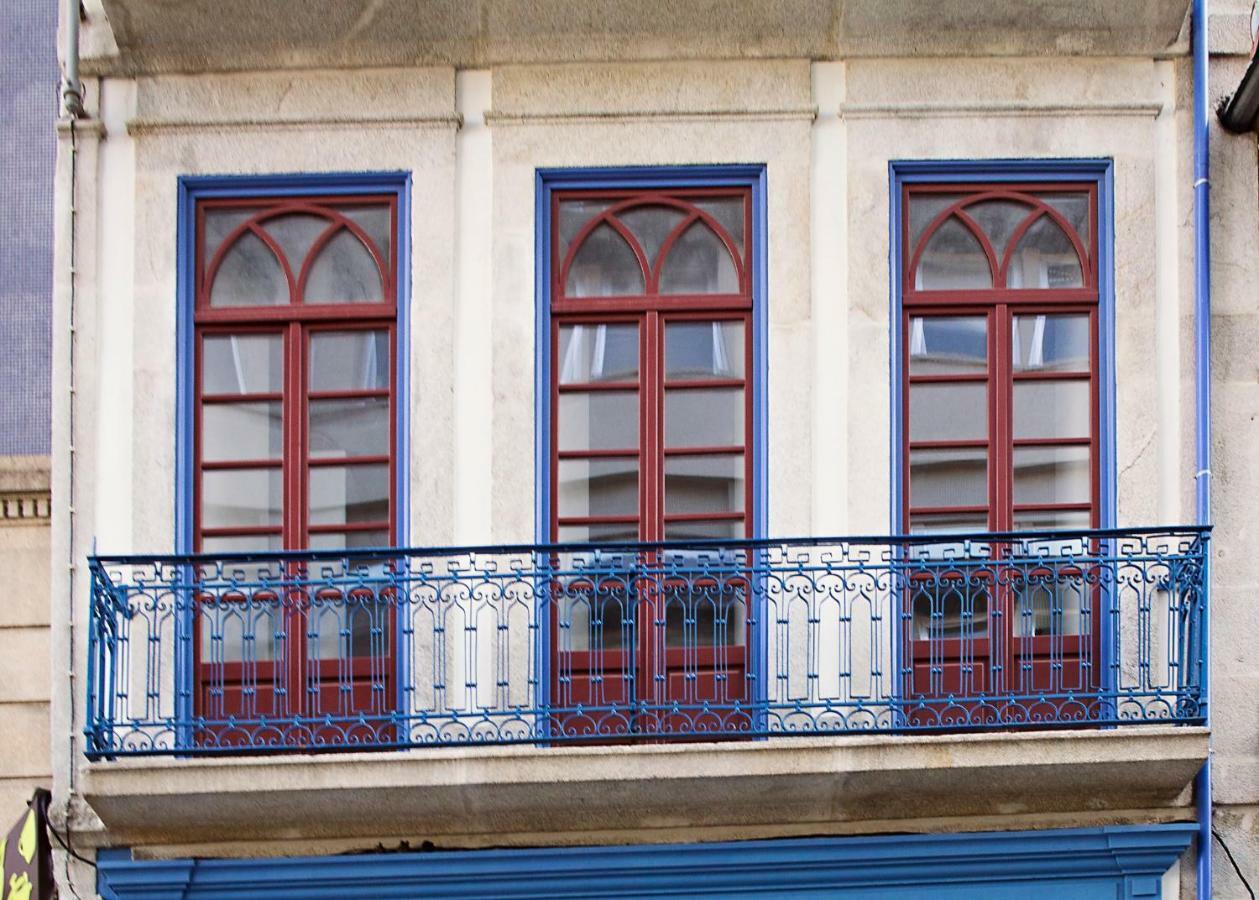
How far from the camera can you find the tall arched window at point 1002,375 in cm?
903

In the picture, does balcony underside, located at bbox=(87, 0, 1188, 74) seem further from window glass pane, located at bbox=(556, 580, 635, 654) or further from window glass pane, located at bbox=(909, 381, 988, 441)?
window glass pane, located at bbox=(556, 580, 635, 654)

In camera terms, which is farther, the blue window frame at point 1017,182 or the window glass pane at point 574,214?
the window glass pane at point 574,214

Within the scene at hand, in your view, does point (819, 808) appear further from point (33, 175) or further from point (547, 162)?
point (33, 175)

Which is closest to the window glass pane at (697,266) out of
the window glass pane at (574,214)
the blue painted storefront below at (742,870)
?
the window glass pane at (574,214)

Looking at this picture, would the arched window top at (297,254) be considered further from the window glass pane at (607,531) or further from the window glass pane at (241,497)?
the window glass pane at (607,531)

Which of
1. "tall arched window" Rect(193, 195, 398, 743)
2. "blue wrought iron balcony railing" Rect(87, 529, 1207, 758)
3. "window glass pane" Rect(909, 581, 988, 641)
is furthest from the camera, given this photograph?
"tall arched window" Rect(193, 195, 398, 743)

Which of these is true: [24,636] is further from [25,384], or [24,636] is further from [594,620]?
[594,620]

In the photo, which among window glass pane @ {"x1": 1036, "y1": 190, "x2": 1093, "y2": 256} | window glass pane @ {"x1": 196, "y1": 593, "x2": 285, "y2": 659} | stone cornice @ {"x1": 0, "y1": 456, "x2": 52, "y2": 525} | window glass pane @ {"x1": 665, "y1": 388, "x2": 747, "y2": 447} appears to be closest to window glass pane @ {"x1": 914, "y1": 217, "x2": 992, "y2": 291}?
window glass pane @ {"x1": 1036, "y1": 190, "x2": 1093, "y2": 256}

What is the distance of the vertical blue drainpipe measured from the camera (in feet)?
28.7

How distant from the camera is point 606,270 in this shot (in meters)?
9.27

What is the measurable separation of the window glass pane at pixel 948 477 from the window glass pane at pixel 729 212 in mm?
1476

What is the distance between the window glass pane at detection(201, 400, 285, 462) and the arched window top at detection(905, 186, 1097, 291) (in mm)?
3397

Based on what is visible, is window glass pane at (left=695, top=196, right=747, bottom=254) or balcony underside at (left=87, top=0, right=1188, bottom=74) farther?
window glass pane at (left=695, top=196, right=747, bottom=254)

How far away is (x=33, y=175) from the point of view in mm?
10047
